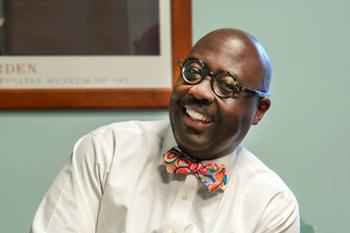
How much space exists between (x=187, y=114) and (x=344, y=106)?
2.89 ft

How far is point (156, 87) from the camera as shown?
1.72 metres

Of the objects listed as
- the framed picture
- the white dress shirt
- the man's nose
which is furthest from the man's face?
the framed picture

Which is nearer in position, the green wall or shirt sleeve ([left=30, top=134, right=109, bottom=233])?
shirt sleeve ([left=30, top=134, right=109, bottom=233])

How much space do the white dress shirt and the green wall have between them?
1.37 ft

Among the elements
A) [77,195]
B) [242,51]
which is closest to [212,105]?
[242,51]

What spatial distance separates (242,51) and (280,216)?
47 centimetres

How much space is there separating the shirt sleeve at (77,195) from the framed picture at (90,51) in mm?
398

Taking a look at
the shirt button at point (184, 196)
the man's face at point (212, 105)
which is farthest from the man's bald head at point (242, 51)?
the shirt button at point (184, 196)

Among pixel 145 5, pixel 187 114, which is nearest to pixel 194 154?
pixel 187 114

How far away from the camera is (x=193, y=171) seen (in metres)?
1.29

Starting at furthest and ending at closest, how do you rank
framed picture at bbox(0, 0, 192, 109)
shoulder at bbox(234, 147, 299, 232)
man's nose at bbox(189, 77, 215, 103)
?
1. framed picture at bbox(0, 0, 192, 109)
2. shoulder at bbox(234, 147, 299, 232)
3. man's nose at bbox(189, 77, 215, 103)

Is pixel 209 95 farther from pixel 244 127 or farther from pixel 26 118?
pixel 26 118

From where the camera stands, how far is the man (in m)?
1.23

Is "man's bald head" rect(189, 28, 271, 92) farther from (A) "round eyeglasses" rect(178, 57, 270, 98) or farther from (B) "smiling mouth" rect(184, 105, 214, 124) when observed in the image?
(B) "smiling mouth" rect(184, 105, 214, 124)
